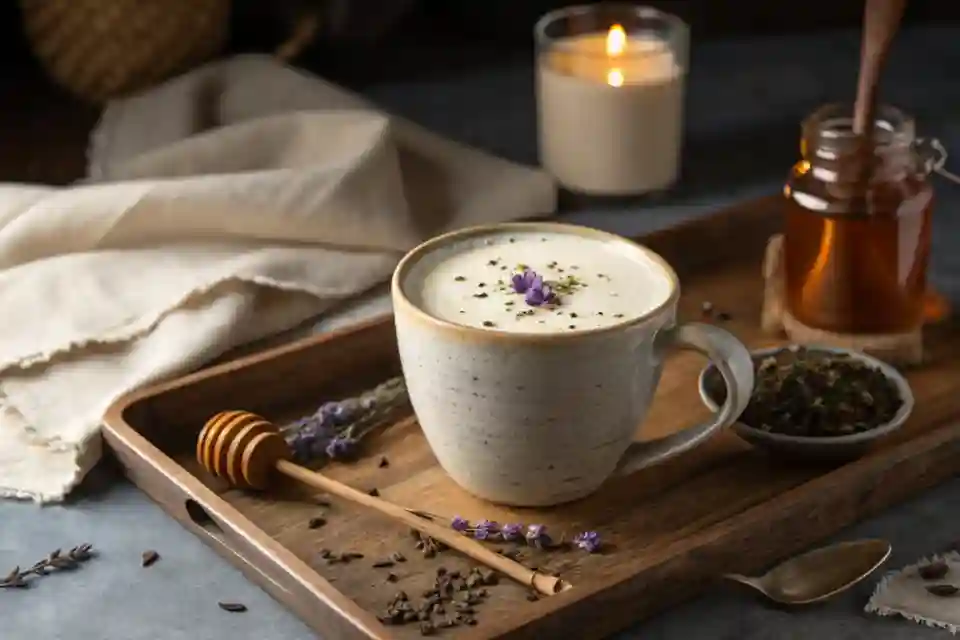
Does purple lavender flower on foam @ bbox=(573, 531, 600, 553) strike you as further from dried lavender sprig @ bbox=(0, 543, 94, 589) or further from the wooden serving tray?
dried lavender sprig @ bbox=(0, 543, 94, 589)

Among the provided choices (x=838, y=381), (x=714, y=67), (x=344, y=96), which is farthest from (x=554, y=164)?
(x=838, y=381)

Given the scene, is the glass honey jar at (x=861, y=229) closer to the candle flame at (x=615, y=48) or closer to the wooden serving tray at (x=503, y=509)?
the wooden serving tray at (x=503, y=509)

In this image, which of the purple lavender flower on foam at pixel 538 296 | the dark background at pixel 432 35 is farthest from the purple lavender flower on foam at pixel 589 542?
the dark background at pixel 432 35

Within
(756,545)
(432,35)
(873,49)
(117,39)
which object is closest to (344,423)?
(756,545)

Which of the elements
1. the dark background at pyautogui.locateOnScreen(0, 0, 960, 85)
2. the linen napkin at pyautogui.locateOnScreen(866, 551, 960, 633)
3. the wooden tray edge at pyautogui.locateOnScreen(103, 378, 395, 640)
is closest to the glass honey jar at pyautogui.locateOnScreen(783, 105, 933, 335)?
the linen napkin at pyautogui.locateOnScreen(866, 551, 960, 633)

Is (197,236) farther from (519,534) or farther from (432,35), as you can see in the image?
(432,35)

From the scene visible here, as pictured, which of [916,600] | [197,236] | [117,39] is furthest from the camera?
[117,39]

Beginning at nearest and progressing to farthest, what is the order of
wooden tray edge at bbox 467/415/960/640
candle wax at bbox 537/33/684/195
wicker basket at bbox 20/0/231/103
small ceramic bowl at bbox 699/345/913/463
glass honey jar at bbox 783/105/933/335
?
wooden tray edge at bbox 467/415/960/640
small ceramic bowl at bbox 699/345/913/463
glass honey jar at bbox 783/105/933/335
candle wax at bbox 537/33/684/195
wicker basket at bbox 20/0/231/103
